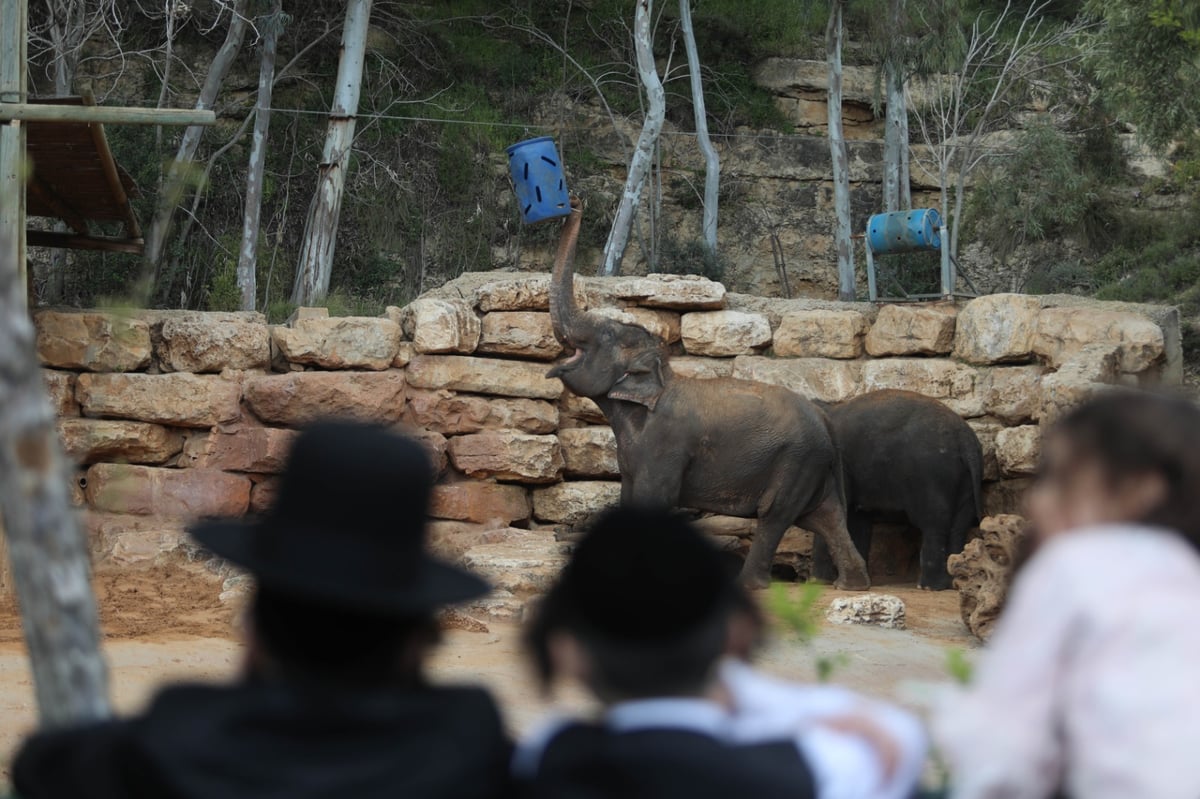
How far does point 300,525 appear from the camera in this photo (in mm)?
2021

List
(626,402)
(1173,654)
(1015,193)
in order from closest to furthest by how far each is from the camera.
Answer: (1173,654), (626,402), (1015,193)

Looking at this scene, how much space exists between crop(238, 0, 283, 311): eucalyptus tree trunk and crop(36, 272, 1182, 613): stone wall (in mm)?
5626

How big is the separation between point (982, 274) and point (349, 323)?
13263mm

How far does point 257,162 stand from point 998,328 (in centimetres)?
1048

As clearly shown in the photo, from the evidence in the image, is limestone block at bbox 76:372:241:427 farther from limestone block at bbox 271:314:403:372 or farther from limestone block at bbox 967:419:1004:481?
limestone block at bbox 967:419:1004:481

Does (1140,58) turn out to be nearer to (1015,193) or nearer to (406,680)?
(1015,193)

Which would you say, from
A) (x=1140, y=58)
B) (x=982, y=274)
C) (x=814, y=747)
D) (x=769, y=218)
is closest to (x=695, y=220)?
(x=769, y=218)

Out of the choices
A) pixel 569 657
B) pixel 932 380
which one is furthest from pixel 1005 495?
pixel 569 657

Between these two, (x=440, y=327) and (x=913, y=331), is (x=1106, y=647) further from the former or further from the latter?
(x=913, y=331)

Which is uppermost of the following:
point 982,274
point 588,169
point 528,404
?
point 588,169

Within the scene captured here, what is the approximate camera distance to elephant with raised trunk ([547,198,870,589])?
1091cm

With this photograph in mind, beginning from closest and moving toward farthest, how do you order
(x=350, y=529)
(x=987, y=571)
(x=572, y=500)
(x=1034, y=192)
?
(x=350, y=529), (x=987, y=571), (x=572, y=500), (x=1034, y=192)

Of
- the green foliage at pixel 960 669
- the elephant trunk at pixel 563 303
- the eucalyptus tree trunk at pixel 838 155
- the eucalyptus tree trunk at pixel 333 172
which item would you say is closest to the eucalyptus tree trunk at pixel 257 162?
the eucalyptus tree trunk at pixel 333 172

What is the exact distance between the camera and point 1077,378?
34.4ft
